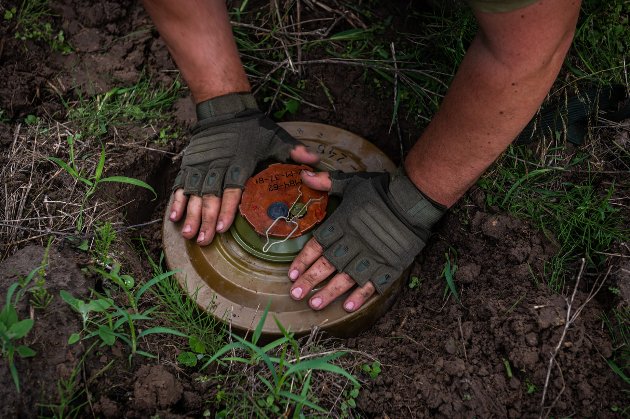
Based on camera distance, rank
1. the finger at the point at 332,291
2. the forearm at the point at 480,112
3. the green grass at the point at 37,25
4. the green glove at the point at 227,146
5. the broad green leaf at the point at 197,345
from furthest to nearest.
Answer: the green grass at the point at 37,25
the green glove at the point at 227,146
the finger at the point at 332,291
the broad green leaf at the point at 197,345
the forearm at the point at 480,112

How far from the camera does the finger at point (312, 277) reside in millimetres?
2100

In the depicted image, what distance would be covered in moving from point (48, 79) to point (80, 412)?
1603mm

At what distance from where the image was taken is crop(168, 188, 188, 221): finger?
2.28 meters

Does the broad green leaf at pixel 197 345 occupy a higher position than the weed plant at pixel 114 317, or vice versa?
the weed plant at pixel 114 317

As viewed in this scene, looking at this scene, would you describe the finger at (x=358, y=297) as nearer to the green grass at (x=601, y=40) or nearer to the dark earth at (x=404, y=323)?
the dark earth at (x=404, y=323)

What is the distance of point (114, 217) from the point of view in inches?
88.6

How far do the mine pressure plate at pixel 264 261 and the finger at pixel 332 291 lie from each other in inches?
1.5

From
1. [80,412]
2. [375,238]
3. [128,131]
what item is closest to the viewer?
[80,412]

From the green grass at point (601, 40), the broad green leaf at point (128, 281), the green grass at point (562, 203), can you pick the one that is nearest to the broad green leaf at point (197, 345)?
the broad green leaf at point (128, 281)

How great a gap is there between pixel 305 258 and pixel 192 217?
0.48 metres

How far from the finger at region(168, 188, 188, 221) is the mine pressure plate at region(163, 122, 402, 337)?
0.14ft

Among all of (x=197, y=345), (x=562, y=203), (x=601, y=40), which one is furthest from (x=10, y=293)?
(x=601, y=40)

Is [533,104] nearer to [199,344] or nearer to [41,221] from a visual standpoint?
[199,344]

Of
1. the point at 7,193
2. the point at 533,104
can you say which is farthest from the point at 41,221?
the point at 533,104
